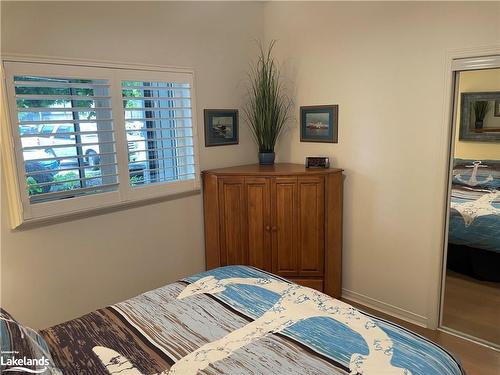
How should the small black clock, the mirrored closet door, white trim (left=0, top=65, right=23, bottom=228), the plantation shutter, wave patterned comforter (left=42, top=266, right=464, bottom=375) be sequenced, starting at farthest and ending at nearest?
the small black clock < the mirrored closet door < the plantation shutter < white trim (left=0, top=65, right=23, bottom=228) < wave patterned comforter (left=42, top=266, right=464, bottom=375)

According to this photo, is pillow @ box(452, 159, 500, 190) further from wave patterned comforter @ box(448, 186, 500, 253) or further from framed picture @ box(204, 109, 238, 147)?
framed picture @ box(204, 109, 238, 147)

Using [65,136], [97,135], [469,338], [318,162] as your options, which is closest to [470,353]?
[469,338]

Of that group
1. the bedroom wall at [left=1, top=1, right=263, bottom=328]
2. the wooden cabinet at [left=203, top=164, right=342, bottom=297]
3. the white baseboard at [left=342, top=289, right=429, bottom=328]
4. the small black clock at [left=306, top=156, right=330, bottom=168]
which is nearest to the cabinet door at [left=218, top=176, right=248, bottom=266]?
the wooden cabinet at [left=203, top=164, right=342, bottom=297]

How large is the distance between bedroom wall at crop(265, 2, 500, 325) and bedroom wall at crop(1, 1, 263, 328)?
0.60 m

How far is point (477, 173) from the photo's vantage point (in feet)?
8.36

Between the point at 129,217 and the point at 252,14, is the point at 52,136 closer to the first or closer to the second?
the point at 129,217

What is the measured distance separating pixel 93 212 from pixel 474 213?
2.70 metres

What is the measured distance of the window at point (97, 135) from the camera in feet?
7.15

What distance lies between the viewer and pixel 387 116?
2.87 meters

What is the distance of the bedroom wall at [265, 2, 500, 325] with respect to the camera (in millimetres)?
2590

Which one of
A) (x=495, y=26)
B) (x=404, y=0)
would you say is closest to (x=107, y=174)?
(x=404, y=0)

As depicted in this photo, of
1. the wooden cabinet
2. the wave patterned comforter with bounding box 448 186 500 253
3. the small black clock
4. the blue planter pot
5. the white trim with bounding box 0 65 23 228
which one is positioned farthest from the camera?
the blue planter pot

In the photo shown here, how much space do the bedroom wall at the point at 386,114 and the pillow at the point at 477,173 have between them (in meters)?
0.10

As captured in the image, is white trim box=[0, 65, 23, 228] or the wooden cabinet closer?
white trim box=[0, 65, 23, 228]
